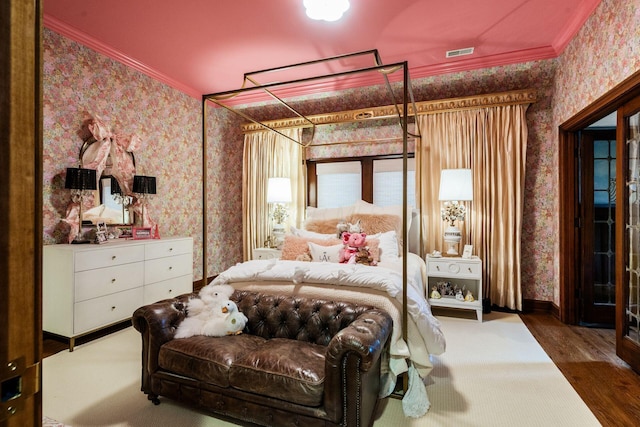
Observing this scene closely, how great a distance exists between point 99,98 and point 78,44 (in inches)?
19.3

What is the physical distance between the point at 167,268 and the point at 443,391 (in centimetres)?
290

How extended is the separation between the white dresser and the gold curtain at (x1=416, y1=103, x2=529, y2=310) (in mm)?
3102

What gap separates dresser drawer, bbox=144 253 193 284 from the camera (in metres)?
3.32

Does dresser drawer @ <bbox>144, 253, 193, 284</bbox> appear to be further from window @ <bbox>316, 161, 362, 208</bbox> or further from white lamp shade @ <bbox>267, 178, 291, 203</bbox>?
Result: window @ <bbox>316, 161, 362, 208</bbox>

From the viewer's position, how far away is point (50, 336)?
2.79 metres

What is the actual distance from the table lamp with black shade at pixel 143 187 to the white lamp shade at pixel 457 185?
3.30 m

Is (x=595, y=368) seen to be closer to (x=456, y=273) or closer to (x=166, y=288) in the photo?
(x=456, y=273)

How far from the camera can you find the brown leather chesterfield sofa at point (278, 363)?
1.53 meters

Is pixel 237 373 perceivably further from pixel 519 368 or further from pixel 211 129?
pixel 211 129

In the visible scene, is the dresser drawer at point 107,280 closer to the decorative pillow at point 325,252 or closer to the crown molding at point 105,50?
the decorative pillow at point 325,252

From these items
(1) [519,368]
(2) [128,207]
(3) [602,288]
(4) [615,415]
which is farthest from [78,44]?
(3) [602,288]

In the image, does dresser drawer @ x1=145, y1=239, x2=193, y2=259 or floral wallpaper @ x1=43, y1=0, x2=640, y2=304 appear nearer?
floral wallpaper @ x1=43, y1=0, x2=640, y2=304

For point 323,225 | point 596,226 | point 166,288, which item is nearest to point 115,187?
point 166,288

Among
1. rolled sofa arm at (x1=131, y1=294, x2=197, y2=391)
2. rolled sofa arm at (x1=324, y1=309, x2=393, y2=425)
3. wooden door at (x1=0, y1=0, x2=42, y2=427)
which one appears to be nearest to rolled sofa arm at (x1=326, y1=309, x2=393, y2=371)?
rolled sofa arm at (x1=324, y1=309, x2=393, y2=425)
